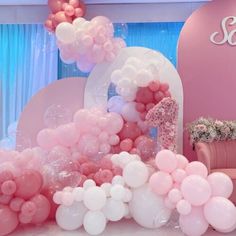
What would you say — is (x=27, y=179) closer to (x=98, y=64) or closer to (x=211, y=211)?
(x=211, y=211)

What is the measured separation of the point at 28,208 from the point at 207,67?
9.71ft

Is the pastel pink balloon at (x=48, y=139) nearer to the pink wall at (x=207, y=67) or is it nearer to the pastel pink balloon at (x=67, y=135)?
the pastel pink balloon at (x=67, y=135)

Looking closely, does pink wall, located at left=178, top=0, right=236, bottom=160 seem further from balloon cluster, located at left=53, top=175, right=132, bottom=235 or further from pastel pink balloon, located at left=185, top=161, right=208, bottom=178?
balloon cluster, located at left=53, top=175, right=132, bottom=235

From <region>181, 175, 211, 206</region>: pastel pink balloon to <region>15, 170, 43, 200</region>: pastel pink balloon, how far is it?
1226 mm

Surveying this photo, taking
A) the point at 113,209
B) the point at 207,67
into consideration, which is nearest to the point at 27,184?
the point at 113,209

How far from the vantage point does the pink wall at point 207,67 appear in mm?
4852

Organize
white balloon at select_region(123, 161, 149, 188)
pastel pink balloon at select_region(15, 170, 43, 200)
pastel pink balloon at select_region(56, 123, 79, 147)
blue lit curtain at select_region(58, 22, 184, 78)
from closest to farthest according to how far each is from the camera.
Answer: pastel pink balloon at select_region(15, 170, 43, 200), white balloon at select_region(123, 161, 149, 188), pastel pink balloon at select_region(56, 123, 79, 147), blue lit curtain at select_region(58, 22, 184, 78)

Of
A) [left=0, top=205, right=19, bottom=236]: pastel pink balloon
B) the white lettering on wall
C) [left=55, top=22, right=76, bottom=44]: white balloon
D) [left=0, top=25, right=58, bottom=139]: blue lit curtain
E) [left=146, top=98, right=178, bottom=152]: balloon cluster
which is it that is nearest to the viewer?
[left=0, top=205, right=19, bottom=236]: pastel pink balloon

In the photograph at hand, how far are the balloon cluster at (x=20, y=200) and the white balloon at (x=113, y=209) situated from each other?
521mm

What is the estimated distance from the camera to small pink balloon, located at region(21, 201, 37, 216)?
3.09 metres

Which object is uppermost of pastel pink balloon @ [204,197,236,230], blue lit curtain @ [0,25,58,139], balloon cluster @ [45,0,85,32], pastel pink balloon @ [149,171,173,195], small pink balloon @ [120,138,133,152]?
balloon cluster @ [45,0,85,32]

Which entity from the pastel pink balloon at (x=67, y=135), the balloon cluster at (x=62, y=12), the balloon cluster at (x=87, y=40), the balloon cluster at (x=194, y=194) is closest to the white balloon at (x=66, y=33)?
the balloon cluster at (x=87, y=40)

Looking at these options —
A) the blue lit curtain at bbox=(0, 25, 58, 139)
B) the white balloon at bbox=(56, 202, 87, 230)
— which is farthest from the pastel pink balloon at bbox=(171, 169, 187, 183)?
the blue lit curtain at bbox=(0, 25, 58, 139)

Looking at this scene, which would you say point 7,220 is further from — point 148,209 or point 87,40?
point 87,40
